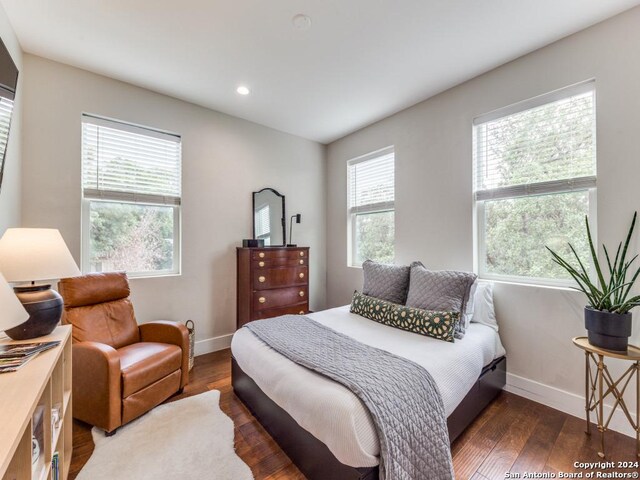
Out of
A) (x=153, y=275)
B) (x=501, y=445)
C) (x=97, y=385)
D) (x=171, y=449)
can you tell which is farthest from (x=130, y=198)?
(x=501, y=445)

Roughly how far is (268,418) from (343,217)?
279cm

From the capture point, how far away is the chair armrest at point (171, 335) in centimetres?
232

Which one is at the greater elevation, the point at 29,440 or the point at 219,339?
the point at 29,440

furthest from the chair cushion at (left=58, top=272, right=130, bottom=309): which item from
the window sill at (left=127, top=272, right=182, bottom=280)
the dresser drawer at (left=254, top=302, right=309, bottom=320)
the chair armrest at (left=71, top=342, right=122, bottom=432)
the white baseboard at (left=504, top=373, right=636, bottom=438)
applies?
the white baseboard at (left=504, top=373, right=636, bottom=438)

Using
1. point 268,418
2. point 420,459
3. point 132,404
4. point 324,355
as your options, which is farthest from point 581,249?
point 132,404

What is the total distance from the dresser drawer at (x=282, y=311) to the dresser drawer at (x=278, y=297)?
0.13ft

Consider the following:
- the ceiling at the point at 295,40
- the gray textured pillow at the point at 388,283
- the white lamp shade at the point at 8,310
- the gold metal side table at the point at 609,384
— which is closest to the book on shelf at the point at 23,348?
the white lamp shade at the point at 8,310

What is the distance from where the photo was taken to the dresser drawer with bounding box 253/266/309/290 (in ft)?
10.4

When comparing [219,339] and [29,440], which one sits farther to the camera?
[219,339]

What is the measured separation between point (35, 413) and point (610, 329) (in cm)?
291

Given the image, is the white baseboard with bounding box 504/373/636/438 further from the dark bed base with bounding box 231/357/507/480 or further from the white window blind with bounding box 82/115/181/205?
the white window blind with bounding box 82/115/181/205

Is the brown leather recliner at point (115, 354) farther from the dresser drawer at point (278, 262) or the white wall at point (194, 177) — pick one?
the dresser drawer at point (278, 262)

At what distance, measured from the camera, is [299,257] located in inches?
140

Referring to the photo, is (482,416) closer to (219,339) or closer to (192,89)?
(219,339)
